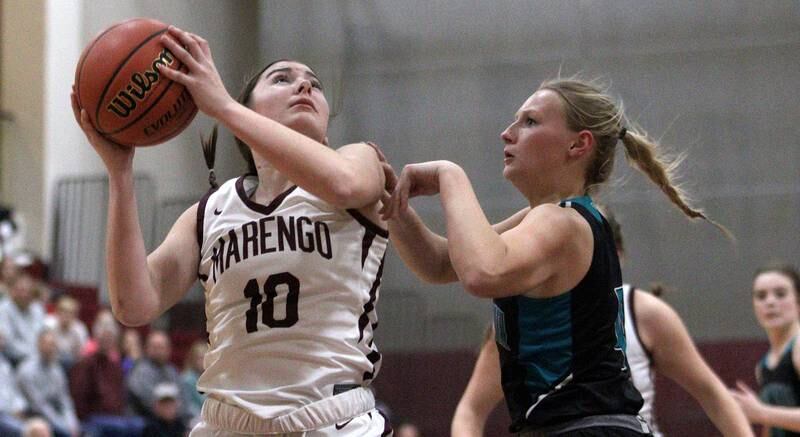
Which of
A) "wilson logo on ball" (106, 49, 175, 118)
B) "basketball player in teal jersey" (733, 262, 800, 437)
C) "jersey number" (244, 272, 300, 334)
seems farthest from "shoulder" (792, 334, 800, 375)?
"wilson logo on ball" (106, 49, 175, 118)

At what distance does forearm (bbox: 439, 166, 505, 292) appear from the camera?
2695mm

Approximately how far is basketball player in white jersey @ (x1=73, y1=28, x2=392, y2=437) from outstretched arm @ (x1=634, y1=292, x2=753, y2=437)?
1559mm

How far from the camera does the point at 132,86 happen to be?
279 centimetres

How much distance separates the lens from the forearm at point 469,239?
8.84ft

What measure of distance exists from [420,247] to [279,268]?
467mm

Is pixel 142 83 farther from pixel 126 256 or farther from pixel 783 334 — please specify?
pixel 783 334

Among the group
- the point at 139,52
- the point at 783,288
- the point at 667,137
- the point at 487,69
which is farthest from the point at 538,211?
the point at 487,69

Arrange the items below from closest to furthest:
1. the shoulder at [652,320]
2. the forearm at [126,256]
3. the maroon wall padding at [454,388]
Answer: the forearm at [126,256]
the shoulder at [652,320]
the maroon wall padding at [454,388]

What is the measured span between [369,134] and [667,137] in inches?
125

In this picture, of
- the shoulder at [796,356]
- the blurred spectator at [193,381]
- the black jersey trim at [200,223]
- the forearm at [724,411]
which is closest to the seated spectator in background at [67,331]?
the blurred spectator at [193,381]

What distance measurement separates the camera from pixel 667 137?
12.0 m

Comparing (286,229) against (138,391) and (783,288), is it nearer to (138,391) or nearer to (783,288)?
(783,288)

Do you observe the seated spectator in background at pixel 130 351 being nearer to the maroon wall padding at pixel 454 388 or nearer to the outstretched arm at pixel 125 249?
the maroon wall padding at pixel 454 388

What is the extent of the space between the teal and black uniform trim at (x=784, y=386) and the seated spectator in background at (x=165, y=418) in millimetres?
5719
